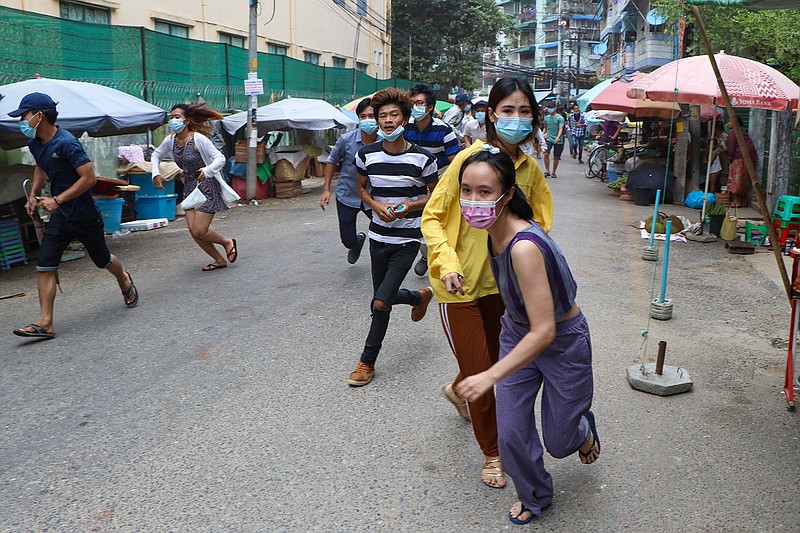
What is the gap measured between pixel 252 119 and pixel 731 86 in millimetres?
8594

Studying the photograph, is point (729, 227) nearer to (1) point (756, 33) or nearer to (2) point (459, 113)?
(1) point (756, 33)

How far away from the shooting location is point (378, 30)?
33.1 m

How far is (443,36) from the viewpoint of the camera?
36.7 m

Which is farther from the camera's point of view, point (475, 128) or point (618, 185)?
point (618, 185)

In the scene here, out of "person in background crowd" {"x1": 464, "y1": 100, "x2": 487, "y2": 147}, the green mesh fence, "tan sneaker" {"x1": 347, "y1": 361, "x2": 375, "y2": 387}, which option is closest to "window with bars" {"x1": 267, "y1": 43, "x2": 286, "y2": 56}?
the green mesh fence

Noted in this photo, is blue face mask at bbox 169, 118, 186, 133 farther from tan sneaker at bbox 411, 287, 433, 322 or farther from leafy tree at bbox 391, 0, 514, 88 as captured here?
leafy tree at bbox 391, 0, 514, 88

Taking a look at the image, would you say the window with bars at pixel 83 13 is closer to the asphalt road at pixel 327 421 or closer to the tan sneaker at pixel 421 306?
the asphalt road at pixel 327 421

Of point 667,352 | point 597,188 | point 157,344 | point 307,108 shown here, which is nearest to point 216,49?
point 307,108

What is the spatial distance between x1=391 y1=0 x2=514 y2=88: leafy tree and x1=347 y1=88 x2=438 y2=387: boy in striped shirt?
31.9 m

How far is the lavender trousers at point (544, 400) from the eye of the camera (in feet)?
9.95

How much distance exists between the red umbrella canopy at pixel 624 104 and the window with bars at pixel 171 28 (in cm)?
982

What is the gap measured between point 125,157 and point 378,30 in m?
23.0

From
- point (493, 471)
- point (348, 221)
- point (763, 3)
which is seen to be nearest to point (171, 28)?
point (348, 221)

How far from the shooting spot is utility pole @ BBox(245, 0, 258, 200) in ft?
46.6
